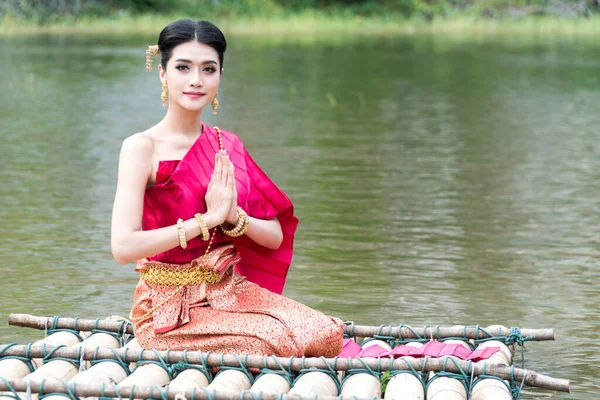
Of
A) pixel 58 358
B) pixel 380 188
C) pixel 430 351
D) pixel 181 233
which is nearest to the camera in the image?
pixel 181 233

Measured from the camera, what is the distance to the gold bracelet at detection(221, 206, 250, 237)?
184 inches

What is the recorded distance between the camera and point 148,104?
753 inches

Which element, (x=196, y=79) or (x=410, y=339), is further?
(x=410, y=339)

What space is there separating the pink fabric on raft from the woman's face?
125 centimetres

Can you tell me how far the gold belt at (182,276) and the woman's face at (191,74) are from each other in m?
0.65

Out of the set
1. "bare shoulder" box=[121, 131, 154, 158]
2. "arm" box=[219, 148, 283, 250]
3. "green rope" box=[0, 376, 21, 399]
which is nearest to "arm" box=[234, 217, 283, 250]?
"arm" box=[219, 148, 283, 250]

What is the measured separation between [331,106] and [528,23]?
26882 millimetres

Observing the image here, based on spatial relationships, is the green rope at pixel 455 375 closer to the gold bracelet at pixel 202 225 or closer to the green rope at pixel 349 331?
the green rope at pixel 349 331

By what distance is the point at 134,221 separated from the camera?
4.53 metres

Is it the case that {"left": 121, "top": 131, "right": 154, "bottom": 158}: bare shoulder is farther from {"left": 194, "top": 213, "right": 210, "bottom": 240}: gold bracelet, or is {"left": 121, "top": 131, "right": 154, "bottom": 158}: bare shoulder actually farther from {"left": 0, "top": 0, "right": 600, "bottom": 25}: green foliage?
{"left": 0, "top": 0, "right": 600, "bottom": 25}: green foliage

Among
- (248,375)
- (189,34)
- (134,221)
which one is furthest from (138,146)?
(248,375)

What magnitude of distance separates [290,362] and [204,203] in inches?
27.9

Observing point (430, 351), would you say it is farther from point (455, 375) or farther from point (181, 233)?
point (181, 233)

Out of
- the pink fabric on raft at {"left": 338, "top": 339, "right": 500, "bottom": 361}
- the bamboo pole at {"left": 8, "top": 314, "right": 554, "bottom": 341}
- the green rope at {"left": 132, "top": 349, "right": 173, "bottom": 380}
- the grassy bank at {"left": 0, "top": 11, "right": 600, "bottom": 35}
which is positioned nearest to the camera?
the green rope at {"left": 132, "top": 349, "right": 173, "bottom": 380}
